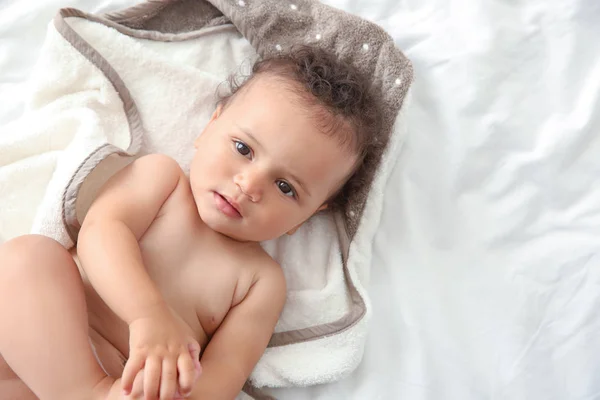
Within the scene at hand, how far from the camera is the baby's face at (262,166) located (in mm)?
1066

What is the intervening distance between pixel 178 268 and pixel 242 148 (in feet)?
0.84

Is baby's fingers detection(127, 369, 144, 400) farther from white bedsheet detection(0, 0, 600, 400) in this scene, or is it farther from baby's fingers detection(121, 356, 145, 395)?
white bedsheet detection(0, 0, 600, 400)

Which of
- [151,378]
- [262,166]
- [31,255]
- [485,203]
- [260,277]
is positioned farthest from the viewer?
[485,203]

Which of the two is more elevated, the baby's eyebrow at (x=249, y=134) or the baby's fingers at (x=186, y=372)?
the baby's eyebrow at (x=249, y=134)

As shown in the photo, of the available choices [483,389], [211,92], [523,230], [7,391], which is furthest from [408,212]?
[7,391]

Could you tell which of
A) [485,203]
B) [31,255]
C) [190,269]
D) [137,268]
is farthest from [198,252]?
[485,203]

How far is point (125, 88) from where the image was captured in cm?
129

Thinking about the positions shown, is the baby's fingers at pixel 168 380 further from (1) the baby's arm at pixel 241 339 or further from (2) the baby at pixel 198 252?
(1) the baby's arm at pixel 241 339

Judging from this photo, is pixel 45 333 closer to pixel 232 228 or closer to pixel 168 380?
pixel 168 380

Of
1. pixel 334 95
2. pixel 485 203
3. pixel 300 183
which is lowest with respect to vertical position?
pixel 485 203

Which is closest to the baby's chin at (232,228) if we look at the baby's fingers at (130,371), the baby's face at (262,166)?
the baby's face at (262,166)

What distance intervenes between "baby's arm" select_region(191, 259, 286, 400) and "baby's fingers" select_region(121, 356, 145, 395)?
17 cm

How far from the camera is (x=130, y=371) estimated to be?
821 millimetres

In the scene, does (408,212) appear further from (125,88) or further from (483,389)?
(125,88)
